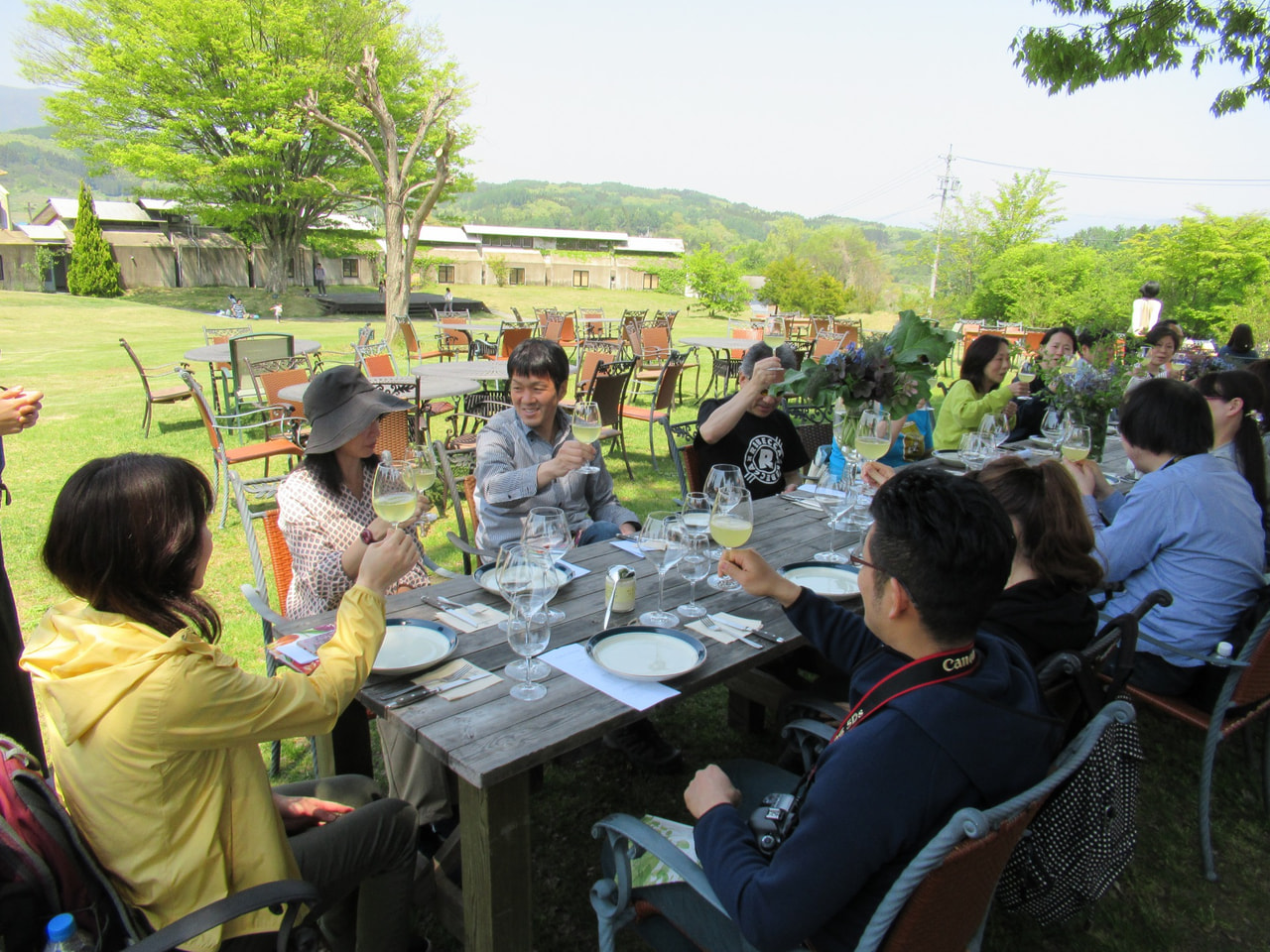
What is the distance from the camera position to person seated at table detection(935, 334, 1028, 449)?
205 inches

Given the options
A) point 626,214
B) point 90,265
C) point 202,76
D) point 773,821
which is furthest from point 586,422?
point 626,214

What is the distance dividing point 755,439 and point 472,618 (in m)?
2.41

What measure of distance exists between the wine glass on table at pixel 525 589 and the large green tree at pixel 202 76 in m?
29.0

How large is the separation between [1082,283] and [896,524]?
→ 25.9 metres

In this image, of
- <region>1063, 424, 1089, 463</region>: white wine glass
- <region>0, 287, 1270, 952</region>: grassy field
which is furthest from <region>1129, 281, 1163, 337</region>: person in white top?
<region>1063, 424, 1089, 463</region>: white wine glass

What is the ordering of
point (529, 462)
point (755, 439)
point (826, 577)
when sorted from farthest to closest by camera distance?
1. point (755, 439)
2. point (529, 462)
3. point (826, 577)

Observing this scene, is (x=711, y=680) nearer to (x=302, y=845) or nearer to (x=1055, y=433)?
(x=302, y=845)

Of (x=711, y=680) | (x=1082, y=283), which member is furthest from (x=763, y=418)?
(x=1082, y=283)

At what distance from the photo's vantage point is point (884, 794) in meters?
1.26

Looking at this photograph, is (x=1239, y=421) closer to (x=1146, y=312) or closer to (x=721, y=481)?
(x=721, y=481)

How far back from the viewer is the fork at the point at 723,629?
220cm

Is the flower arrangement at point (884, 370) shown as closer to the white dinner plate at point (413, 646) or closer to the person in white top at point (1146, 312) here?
the white dinner plate at point (413, 646)

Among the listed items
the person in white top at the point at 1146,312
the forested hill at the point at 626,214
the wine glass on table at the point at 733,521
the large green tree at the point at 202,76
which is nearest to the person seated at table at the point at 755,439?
the wine glass on table at the point at 733,521

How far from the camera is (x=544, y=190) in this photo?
189 meters
